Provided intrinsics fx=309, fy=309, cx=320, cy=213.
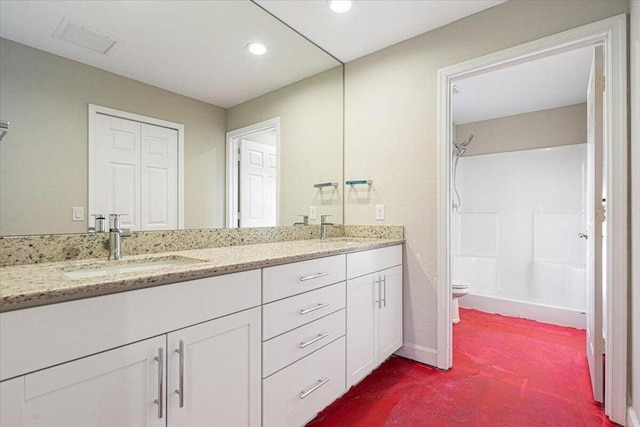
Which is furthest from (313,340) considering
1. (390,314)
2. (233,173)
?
(233,173)

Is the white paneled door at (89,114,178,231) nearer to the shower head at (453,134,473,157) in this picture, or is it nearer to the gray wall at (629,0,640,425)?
the gray wall at (629,0,640,425)

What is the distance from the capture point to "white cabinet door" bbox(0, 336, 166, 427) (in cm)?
70

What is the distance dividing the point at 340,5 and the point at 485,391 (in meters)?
2.49

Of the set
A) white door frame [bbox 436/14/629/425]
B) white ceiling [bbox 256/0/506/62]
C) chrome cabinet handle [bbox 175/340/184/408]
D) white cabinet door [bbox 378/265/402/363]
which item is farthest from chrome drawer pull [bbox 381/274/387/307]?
white ceiling [bbox 256/0/506/62]

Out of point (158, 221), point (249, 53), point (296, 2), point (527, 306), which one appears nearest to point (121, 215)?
point (158, 221)

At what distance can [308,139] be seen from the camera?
8.08ft

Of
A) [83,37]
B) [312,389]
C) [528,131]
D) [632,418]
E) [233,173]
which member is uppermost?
[528,131]

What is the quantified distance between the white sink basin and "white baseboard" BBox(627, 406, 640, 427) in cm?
205

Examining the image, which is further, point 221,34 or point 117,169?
point 221,34

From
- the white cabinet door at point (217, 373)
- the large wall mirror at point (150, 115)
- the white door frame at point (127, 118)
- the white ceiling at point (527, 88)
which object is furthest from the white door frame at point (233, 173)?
the white ceiling at point (527, 88)

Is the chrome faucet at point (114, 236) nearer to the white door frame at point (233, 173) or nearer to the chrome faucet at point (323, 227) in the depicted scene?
the white door frame at point (233, 173)

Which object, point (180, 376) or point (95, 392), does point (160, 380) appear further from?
point (95, 392)

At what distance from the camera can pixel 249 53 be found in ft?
6.61

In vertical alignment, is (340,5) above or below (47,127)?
above
